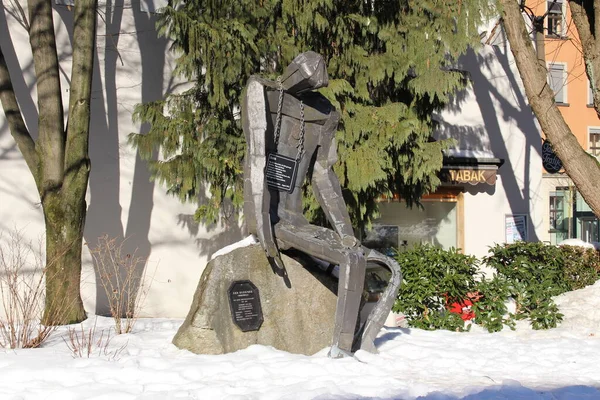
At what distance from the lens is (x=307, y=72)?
5719 millimetres

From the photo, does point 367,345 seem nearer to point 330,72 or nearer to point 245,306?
point 245,306

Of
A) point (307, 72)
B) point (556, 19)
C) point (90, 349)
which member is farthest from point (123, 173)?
point (556, 19)

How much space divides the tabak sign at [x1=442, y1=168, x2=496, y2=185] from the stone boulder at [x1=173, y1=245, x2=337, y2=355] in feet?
23.2

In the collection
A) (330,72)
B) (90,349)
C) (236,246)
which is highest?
(330,72)

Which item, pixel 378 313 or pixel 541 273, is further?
pixel 541 273

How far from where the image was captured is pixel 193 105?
9.52m

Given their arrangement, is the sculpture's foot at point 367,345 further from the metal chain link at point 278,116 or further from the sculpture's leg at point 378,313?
the metal chain link at point 278,116

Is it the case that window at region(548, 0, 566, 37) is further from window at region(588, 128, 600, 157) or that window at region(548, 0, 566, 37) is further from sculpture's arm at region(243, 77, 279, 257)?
sculpture's arm at region(243, 77, 279, 257)

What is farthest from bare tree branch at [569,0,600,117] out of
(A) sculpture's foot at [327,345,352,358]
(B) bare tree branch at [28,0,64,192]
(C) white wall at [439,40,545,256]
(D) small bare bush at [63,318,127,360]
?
(D) small bare bush at [63,318,127,360]

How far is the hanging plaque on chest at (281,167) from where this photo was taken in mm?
5934

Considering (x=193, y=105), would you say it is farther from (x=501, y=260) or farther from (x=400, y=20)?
(x=501, y=260)

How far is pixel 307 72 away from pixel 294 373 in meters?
2.31

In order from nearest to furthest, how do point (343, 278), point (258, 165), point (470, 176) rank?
point (343, 278) < point (258, 165) < point (470, 176)

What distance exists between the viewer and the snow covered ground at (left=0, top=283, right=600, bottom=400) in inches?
184
